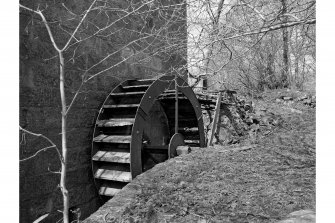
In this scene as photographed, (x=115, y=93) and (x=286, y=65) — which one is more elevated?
(x=286, y=65)

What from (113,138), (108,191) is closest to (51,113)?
(113,138)

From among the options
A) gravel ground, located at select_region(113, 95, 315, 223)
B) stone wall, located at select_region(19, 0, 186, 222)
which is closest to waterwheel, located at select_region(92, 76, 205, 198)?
stone wall, located at select_region(19, 0, 186, 222)

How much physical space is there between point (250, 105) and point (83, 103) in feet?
23.4

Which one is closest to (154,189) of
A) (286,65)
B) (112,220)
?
(112,220)

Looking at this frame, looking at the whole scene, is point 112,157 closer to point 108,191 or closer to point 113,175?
point 113,175

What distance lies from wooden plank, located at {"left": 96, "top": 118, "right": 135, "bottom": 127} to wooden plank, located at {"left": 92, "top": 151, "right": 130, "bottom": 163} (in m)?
0.40

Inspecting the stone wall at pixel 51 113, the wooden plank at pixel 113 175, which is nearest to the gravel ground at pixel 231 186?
the wooden plank at pixel 113 175

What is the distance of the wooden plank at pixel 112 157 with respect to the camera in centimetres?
387

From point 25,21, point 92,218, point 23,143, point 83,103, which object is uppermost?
point 25,21

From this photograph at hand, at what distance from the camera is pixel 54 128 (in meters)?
3.53

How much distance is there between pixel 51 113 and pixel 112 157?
101 cm

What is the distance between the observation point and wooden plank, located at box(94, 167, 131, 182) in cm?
381

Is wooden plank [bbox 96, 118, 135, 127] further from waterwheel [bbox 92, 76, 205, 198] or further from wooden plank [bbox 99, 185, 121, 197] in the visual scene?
wooden plank [bbox 99, 185, 121, 197]

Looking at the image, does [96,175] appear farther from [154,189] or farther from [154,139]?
[154,139]
